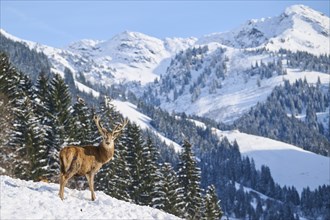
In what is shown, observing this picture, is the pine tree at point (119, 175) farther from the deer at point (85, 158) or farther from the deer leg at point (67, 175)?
the deer leg at point (67, 175)

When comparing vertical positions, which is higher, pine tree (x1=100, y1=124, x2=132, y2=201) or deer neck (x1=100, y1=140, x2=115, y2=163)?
deer neck (x1=100, y1=140, x2=115, y2=163)

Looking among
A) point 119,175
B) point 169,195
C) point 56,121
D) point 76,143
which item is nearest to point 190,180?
point 169,195

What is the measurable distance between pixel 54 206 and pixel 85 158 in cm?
272

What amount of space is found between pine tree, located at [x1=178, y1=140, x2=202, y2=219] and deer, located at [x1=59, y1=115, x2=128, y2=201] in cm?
3271

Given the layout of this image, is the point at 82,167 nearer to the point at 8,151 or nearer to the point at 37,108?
the point at 8,151

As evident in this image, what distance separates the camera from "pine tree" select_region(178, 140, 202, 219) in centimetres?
5212

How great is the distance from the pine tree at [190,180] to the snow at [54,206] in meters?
31.7

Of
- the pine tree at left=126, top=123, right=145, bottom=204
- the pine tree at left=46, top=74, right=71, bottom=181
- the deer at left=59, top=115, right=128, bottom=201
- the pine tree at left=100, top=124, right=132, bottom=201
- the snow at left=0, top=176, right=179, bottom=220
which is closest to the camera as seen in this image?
the snow at left=0, top=176, right=179, bottom=220

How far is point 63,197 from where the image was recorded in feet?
60.7

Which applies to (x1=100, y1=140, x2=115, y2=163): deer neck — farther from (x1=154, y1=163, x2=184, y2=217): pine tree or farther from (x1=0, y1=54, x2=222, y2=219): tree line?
(x1=154, y1=163, x2=184, y2=217): pine tree

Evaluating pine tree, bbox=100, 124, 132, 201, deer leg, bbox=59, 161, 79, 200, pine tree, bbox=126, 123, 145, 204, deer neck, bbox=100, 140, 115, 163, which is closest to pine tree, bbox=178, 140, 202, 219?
pine tree, bbox=126, 123, 145, 204

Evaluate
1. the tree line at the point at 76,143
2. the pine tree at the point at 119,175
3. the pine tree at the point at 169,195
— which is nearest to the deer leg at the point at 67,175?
the tree line at the point at 76,143

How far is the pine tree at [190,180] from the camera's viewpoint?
52125 millimetres

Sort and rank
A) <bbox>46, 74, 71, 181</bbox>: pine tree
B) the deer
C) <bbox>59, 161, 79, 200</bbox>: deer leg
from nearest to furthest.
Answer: <bbox>59, 161, 79, 200</bbox>: deer leg < the deer < <bbox>46, 74, 71, 181</bbox>: pine tree
